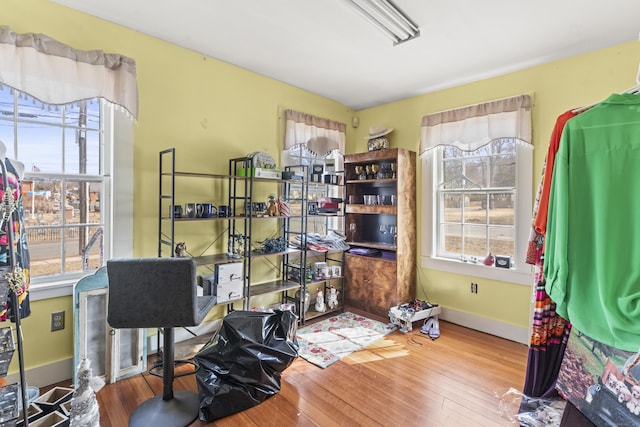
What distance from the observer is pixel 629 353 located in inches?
43.8

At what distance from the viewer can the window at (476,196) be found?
310 cm

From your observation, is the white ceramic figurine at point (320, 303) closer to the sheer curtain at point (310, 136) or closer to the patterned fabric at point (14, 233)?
the sheer curtain at point (310, 136)

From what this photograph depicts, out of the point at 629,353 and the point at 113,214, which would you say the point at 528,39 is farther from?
the point at 113,214

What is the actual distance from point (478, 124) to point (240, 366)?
3064 millimetres

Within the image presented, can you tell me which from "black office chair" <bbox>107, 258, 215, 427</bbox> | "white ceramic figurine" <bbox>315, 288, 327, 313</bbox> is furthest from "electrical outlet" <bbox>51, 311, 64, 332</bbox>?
"white ceramic figurine" <bbox>315, 288, 327, 313</bbox>

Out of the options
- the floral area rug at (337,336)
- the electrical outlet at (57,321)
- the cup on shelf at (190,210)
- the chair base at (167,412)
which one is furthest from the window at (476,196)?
the electrical outlet at (57,321)

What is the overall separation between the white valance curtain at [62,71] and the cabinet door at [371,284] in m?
2.75

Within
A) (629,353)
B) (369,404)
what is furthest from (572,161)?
(369,404)

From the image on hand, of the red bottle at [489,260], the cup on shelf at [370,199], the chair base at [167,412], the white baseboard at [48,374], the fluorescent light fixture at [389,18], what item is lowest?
the chair base at [167,412]

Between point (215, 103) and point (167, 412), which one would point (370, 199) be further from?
point (167, 412)

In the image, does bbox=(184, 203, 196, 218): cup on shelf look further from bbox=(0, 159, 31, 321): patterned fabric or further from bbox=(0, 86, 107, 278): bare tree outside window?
bbox=(0, 159, 31, 321): patterned fabric

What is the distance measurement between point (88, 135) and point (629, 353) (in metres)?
3.29

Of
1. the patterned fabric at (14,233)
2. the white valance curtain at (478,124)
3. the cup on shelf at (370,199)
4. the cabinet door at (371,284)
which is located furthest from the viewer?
the cup on shelf at (370,199)

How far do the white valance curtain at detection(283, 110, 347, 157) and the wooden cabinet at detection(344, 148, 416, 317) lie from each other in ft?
0.97
